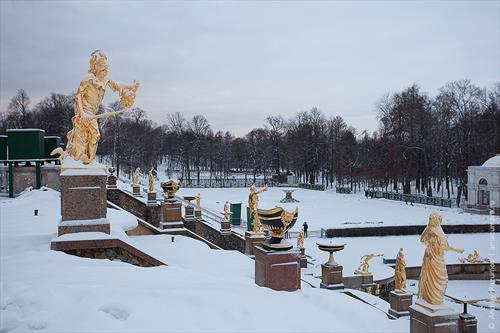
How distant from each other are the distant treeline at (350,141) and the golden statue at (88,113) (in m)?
45.6

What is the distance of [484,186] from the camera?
40.7m

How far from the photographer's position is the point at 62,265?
795cm

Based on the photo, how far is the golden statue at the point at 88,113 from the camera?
10.3 meters

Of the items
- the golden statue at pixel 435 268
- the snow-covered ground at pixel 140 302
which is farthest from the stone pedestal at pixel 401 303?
the golden statue at pixel 435 268

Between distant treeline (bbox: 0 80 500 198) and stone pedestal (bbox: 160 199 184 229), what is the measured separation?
39238 millimetres

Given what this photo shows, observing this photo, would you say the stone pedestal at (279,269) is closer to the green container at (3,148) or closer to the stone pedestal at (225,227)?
the stone pedestal at (225,227)

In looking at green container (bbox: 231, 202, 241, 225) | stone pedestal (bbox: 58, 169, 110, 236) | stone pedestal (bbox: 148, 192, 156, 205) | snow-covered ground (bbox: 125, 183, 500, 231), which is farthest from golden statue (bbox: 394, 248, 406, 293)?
green container (bbox: 231, 202, 241, 225)

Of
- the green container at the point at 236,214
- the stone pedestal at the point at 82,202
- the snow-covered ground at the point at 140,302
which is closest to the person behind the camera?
the snow-covered ground at the point at 140,302

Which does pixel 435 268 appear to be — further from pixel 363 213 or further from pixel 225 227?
pixel 363 213

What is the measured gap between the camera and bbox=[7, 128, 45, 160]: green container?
2459 cm

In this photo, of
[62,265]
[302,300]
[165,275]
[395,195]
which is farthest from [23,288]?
[395,195]

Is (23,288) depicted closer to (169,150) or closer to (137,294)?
(137,294)

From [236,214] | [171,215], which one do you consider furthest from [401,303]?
[236,214]

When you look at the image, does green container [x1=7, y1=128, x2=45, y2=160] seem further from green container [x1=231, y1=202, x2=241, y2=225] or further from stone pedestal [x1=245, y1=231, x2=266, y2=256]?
stone pedestal [x1=245, y1=231, x2=266, y2=256]
